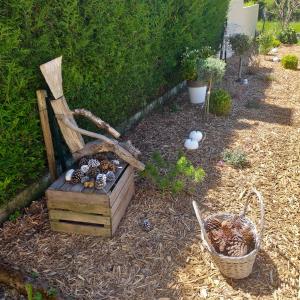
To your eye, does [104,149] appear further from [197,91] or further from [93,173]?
[197,91]

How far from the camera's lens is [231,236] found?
305cm

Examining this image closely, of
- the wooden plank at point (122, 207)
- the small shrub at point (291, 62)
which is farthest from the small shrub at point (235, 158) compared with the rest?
the small shrub at point (291, 62)

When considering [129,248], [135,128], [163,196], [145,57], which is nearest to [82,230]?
[129,248]

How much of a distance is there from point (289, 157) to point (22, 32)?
3895mm

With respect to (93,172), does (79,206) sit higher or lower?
lower

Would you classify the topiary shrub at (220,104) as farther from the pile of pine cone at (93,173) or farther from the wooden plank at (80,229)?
the wooden plank at (80,229)

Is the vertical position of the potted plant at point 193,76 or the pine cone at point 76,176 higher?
the pine cone at point 76,176

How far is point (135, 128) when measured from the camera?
6.07 m

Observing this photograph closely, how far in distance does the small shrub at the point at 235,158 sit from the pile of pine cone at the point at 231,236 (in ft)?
5.66

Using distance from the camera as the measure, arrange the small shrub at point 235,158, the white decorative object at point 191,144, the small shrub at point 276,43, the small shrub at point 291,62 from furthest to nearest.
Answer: the small shrub at point 276,43 < the small shrub at point 291,62 < the white decorative object at point 191,144 < the small shrub at point 235,158

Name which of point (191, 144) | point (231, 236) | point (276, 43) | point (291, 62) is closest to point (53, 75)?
point (231, 236)

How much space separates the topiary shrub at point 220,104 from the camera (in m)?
6.65

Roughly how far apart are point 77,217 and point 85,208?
15cm

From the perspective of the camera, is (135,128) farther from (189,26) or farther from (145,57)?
(189,26)
